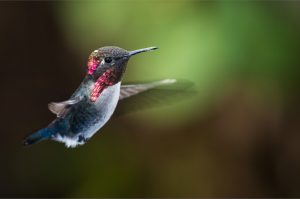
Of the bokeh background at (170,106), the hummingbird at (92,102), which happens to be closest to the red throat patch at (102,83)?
the hummingbird at (92,102)

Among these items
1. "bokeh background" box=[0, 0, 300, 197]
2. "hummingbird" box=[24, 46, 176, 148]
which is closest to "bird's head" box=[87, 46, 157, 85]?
"hummingbird" box=[24, 46, 176, 148]

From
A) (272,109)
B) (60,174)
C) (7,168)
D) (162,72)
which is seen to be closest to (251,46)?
(162,72)

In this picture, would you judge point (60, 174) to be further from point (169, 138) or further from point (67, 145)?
point (67, 145)

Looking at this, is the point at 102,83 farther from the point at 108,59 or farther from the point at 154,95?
the point at 154,95

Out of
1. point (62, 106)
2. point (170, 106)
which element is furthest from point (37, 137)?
point (170, 106)

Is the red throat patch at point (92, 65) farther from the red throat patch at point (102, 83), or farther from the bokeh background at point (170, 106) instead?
the bokeh background at point (170, 106)
